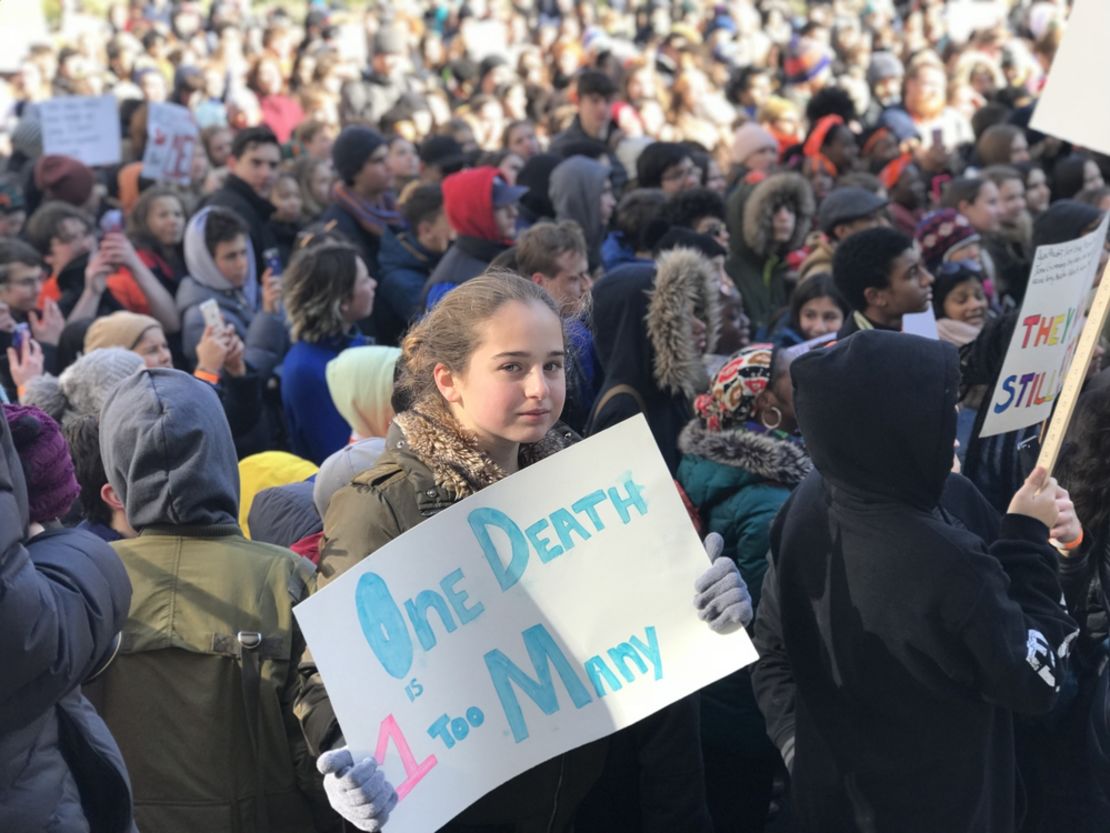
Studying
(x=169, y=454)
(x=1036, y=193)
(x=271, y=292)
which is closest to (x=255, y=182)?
(x=271, y=292)

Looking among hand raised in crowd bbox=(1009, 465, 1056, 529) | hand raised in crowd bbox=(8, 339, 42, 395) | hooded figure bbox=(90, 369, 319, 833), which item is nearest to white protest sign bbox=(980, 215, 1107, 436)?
hand raised in crowd bbox=(1009, 465, 1056, 529)

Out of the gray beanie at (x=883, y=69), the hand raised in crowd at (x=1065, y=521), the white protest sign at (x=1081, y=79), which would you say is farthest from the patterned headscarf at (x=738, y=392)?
the gray beanie at (x=883, y=69)

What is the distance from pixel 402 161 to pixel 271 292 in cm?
335

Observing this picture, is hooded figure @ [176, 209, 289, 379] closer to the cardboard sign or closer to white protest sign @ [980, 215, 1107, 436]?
white protest sign @ [980, 215, 1107, 436]

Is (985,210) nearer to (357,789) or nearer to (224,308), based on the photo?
(224,308)

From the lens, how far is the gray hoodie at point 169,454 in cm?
296

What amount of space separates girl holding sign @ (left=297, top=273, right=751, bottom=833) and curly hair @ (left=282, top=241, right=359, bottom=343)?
111 inches

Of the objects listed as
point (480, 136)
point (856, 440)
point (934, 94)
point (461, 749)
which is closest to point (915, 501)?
point (856, 440)

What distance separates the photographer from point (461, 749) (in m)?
2.54

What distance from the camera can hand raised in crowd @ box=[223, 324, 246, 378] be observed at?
5453mm

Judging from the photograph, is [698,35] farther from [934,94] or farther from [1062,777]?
[1062,777]

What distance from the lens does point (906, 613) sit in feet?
8.60

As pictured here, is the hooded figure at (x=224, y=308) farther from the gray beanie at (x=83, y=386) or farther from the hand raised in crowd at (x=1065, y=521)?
the hand raised in crowd at (x=1065, y=521)

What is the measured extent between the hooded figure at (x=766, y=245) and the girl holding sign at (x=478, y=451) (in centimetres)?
532
